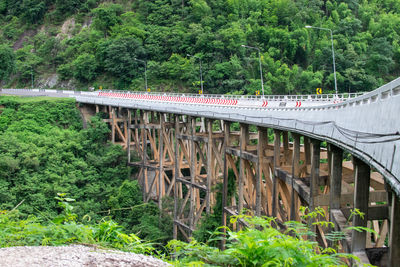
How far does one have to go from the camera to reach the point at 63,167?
95.3 feet

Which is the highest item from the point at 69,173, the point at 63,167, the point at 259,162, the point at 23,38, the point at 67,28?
the point at 67,28

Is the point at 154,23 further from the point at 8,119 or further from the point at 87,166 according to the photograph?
the point at 87,166

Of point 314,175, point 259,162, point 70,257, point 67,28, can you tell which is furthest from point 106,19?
point 70,257

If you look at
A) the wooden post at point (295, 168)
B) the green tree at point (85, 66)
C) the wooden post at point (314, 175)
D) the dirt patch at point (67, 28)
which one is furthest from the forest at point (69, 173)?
the dirt patch at point (67, 28)

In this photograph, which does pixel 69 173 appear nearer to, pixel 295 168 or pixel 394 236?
pixel 295 168

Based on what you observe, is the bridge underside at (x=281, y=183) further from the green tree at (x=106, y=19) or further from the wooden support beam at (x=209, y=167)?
the green tree at (x=106, y=19)

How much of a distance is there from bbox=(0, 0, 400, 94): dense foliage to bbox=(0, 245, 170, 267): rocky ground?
1717 inches

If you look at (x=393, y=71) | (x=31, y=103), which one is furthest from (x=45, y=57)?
(x=393, y=71)

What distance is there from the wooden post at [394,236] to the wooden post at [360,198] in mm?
1266

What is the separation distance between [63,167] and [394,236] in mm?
25574

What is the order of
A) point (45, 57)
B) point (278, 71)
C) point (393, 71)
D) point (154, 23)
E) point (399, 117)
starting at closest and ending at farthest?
point (399, 117) < point (278, 71) < point (393, 71) < point (154, 23) < point (45, 57)

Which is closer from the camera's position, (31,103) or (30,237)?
(30,237)

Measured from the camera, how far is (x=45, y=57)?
218 feet

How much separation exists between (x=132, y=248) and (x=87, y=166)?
25.2 meters
